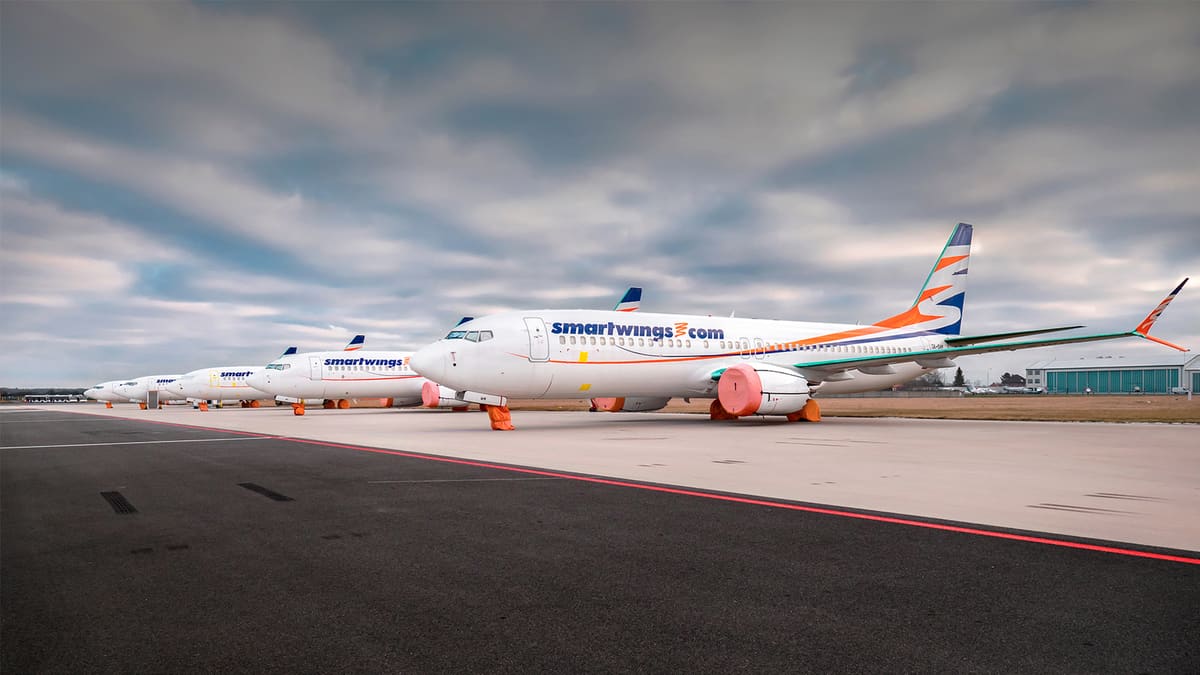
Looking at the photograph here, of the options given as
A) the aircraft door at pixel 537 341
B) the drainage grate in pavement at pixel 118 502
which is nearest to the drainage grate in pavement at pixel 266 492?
the drainage grate in pavement at pixel 118 502

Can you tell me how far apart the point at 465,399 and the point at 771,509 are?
1476 cm

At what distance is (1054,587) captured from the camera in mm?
4109

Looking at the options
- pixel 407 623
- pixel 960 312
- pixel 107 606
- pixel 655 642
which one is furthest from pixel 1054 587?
pixel 960 312

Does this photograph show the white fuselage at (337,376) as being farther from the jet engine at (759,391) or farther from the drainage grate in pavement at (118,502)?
the drainage grate in pavement at (118,502)

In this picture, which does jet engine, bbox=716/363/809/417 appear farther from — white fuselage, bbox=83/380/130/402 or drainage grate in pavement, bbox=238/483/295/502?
white fuselage, bbox=83/380/130/402

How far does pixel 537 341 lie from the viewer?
19719 mm

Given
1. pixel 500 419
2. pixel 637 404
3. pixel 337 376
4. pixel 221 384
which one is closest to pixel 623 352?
pixel 500 419

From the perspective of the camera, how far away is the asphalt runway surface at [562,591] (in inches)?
121

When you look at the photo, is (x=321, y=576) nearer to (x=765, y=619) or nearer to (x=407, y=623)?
(x=407, y=623)

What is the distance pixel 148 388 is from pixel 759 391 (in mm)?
62549

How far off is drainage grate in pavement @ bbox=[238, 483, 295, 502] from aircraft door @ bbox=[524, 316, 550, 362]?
36.6 ft

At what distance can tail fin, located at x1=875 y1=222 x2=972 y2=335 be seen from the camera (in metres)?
27.2

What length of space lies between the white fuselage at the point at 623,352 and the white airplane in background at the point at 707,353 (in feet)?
0.11

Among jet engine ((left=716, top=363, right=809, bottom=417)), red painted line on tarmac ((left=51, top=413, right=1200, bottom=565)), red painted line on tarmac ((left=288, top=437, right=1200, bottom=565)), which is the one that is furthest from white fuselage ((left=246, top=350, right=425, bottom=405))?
red painted line on tarmac ((left=288, top=437, right=1200, bottom=565))
